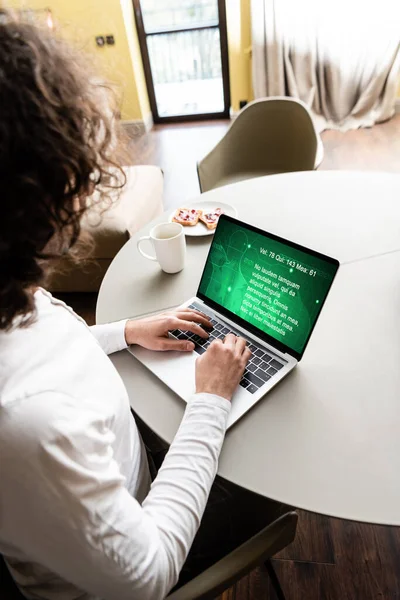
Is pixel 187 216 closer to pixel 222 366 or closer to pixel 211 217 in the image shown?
pixel 211 217

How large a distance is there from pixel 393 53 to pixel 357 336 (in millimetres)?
3612

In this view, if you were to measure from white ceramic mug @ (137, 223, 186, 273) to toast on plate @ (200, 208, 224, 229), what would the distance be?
0.56 feet

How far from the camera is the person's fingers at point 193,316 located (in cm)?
91

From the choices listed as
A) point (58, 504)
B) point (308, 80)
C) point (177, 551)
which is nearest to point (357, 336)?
point (177, 551)

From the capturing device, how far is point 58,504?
1.63 feet

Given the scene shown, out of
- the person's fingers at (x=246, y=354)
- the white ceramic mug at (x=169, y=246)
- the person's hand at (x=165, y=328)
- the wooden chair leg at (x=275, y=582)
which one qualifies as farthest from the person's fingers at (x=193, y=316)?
the wooden chair leg at (x=275, y=582)

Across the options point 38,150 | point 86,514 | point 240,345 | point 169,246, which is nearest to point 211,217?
point 169,246

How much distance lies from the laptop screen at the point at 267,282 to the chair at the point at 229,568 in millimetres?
314

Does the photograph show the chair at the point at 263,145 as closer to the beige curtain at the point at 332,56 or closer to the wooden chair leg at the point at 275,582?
the wooden chair leg at the point at 275,582

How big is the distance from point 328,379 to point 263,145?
164cm

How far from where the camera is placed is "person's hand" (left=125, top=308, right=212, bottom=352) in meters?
0.88

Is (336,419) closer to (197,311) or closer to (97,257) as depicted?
(197,311)

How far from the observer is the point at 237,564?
0.65 m

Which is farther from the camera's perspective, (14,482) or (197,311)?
(197,311)
